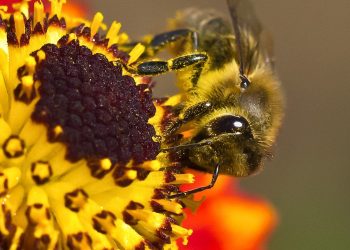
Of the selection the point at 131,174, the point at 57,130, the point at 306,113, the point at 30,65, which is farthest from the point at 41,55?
the point at 306,113

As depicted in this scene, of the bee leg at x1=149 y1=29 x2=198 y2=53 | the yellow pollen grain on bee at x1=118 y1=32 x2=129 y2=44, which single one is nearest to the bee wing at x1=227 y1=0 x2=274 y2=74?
the bee leg at x1=149 y1=29 x2=198 y2=53

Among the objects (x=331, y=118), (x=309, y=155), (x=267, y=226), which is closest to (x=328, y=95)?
(x=331, y=118)

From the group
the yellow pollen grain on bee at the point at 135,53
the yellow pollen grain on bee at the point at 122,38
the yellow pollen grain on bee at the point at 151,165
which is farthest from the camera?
the yellow pollen grain on bee at the point at 122,38

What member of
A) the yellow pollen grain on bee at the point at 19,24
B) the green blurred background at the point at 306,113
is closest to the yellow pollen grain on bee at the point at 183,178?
the yellow pollen grain on bee at the point at 19,24

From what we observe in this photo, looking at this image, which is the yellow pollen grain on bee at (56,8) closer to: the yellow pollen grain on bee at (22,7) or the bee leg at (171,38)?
the yellow pollen grain on bee at (22,7)

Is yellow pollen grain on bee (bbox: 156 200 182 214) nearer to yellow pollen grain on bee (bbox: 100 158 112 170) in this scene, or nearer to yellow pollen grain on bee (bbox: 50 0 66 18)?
yellow pollen grain on bee (bbox: 100 158 112 170)
